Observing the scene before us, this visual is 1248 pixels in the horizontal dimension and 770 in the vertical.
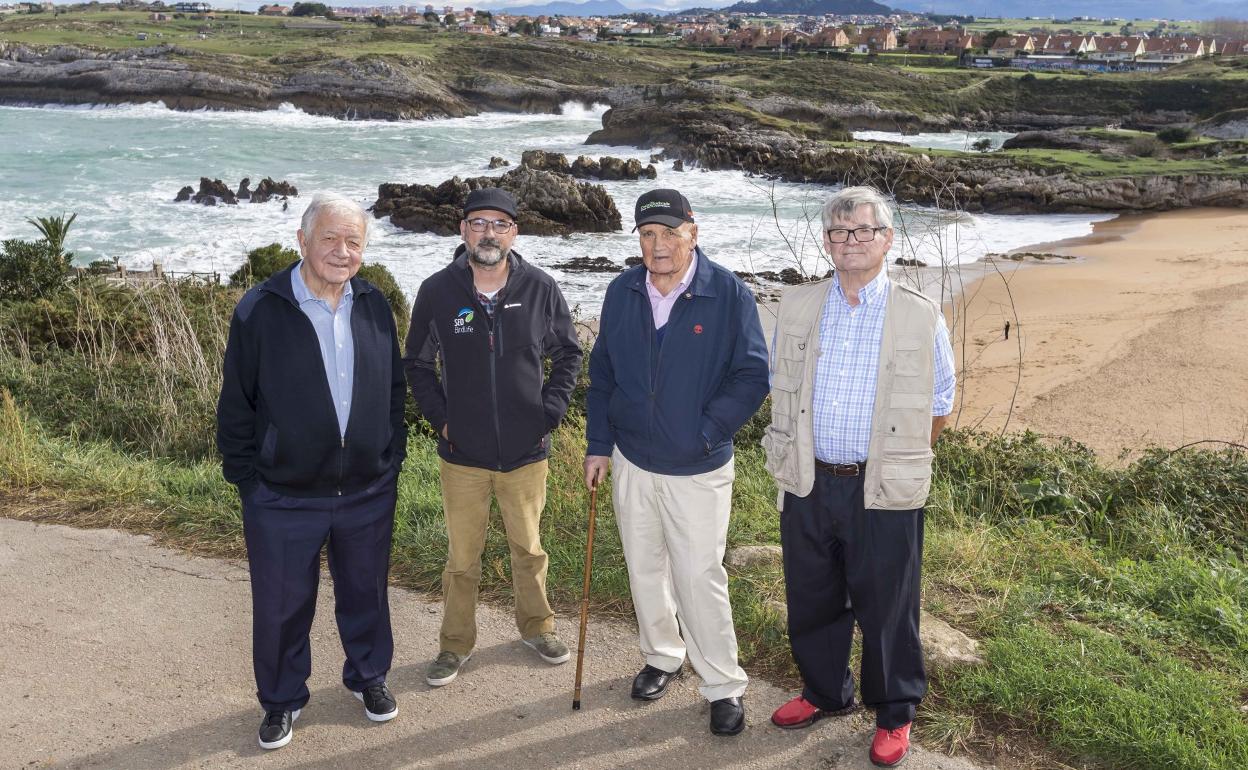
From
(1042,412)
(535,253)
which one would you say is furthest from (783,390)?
(535,253)

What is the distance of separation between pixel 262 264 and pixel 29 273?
562 centimetres

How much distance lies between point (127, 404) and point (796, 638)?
235 inches

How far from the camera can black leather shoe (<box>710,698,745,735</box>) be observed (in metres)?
3.91

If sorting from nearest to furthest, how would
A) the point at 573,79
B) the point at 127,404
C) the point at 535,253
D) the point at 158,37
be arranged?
1. the point at 127,404
2. the point at 535,253
3. the point at 573,79
4. the point at 158,37

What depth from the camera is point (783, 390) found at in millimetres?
3770

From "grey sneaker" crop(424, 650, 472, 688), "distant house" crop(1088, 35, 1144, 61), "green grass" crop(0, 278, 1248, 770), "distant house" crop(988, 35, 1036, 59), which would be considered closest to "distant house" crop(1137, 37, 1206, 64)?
"distant house" crop(1088, 35, 1144, 61)

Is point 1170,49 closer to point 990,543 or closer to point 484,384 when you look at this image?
point 990,543

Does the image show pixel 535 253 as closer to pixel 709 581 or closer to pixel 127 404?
pixel 127 404

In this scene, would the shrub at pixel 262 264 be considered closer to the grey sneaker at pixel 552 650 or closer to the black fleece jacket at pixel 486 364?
the black fleece jacket at pixel 486 364

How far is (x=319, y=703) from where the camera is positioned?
416cm

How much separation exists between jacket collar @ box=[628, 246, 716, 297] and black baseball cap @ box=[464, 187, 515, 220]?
59 cm

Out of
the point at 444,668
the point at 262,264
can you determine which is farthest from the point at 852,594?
the point at 262,264

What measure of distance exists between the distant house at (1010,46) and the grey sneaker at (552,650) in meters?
107

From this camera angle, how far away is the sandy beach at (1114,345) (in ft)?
40.1
